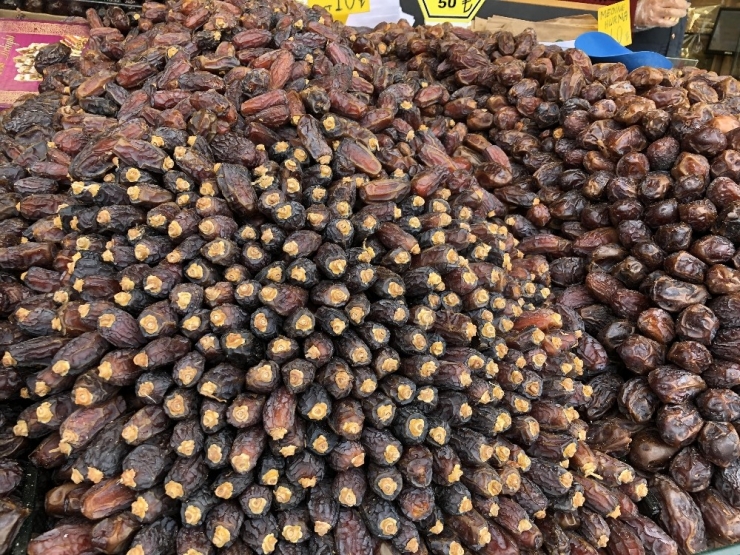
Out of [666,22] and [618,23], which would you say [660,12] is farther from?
[618,23]

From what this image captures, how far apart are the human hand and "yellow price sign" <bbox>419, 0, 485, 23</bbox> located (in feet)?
6.53

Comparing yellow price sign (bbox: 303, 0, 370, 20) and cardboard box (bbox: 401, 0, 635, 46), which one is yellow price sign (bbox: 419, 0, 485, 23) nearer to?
yellow price sign (bbox: 303, 0, 370, 20)

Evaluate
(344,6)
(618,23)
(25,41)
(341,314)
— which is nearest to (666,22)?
(618,23)

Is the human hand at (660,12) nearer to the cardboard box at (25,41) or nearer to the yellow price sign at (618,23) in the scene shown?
the yellow price sign at (618,23)

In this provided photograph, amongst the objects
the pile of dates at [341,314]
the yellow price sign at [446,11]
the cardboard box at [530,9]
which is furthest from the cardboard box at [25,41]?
the cardboard box at [530,9]

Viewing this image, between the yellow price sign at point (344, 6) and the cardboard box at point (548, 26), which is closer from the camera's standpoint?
the yellow price sign at point (344, 6)

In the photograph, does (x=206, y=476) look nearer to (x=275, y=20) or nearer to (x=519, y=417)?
(x=519, y=417)

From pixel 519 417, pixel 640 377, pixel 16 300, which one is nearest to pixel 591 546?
pixel 519 417

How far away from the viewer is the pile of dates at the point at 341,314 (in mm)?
1359

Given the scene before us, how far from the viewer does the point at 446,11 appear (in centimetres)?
318

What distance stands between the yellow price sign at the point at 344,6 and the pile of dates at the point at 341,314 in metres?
0.91

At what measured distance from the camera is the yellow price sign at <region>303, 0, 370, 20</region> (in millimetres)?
3197

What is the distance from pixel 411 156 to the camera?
2072 millimetres

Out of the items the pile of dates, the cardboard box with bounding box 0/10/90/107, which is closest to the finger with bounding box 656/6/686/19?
the pile of dates
